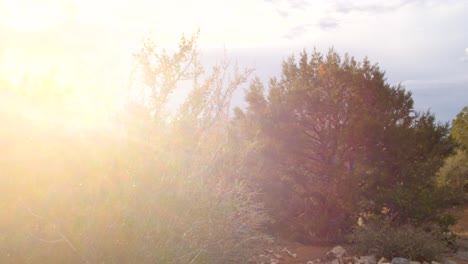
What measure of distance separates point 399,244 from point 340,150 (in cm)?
434

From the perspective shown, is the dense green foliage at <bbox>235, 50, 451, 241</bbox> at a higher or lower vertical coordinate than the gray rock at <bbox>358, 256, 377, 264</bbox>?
higher

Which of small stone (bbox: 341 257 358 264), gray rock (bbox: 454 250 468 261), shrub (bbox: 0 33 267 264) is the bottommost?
gray rock (bbox: 454 250 468 261)

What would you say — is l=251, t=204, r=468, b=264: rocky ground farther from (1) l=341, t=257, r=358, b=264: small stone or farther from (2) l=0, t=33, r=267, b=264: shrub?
(2) l=0, t=33, r=267, b=264: shrub

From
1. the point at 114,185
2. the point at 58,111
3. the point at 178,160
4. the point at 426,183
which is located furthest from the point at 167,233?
the point at 426,183

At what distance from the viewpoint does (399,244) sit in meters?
11.1

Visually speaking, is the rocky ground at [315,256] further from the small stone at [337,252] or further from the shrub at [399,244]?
the shrub at [399,244]

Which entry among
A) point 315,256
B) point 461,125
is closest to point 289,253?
point 315,256

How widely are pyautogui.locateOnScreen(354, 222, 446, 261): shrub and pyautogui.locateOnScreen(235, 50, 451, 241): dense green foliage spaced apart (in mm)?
2091

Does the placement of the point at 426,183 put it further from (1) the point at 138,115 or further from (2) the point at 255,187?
(1) the point at 138,115

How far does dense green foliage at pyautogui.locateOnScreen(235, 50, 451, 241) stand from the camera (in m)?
14.0

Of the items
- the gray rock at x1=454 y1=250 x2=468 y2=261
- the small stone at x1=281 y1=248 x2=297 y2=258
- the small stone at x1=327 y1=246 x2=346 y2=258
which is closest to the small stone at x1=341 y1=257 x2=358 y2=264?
the small stone at x1=327 y1=246 x2=346 y2=258

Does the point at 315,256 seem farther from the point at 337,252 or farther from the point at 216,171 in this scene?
the point at 216,171

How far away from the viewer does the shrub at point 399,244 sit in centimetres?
1104

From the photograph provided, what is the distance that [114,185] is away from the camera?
17.9 feet
